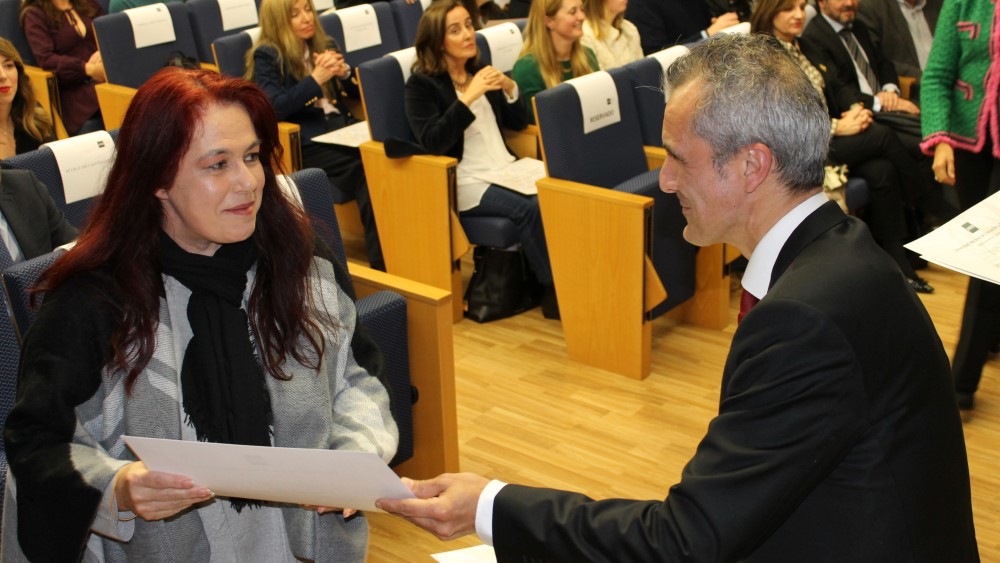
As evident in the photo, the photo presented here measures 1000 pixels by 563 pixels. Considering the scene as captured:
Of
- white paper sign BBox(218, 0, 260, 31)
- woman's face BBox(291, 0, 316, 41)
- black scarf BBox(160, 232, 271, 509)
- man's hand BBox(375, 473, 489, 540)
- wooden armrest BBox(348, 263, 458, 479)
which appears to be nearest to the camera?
man's hand BBox(375, 473, 489, 540)

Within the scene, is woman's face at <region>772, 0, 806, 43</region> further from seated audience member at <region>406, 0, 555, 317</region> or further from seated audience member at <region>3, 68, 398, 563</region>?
seated audience member at <region>3, 68, 398, 563</region>

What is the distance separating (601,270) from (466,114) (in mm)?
889

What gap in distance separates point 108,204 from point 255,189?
24 centimetres

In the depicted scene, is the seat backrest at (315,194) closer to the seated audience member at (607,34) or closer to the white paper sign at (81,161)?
the white paper sign at (81,161)

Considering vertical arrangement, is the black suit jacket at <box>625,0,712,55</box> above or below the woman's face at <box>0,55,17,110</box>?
below

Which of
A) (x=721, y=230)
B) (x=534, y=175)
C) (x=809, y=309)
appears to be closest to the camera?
(x=809, y=309)

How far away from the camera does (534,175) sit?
438 centimetres

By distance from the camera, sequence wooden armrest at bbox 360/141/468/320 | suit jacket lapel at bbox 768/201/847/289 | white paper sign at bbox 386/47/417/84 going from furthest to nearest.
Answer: white paper sign at bbox 386/47/417/84, wooden armrest at bbox 360/141/468/320, suit jacket lapel at bbox 768/201/847/289

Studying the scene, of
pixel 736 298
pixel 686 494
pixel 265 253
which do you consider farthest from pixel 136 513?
pixel 736 298

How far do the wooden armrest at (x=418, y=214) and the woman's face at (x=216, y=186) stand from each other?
231 centimetres

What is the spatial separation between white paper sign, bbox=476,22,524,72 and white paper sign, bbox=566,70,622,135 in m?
0.94

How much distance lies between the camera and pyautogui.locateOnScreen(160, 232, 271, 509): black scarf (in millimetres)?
1783

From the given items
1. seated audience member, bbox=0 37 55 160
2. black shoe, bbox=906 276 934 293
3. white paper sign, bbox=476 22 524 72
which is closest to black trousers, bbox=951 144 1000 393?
black shoe, bbox=906 276 934 293

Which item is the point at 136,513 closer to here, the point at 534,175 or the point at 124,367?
the point at 124,367
